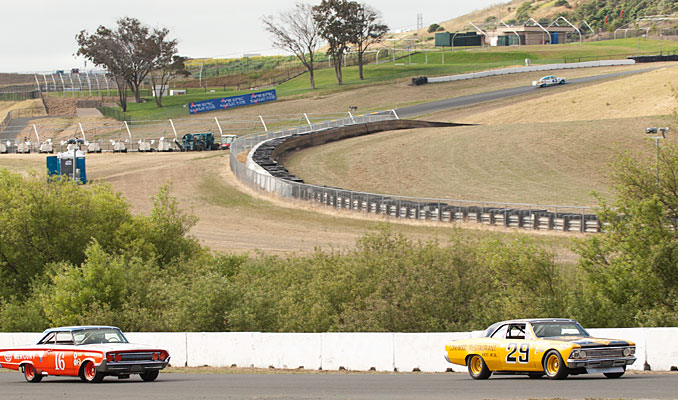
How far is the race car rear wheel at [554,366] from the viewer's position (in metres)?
14.9

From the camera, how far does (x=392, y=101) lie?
363 ft

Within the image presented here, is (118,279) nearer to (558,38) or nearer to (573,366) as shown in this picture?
(573,366)

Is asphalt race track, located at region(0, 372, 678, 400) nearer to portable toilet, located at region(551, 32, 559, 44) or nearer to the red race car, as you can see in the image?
the red race car

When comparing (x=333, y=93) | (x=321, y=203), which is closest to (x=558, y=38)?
(x=333, y=93)

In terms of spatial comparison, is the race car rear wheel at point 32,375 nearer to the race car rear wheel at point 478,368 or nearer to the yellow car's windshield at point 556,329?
the race car rear wheel at point 478,368

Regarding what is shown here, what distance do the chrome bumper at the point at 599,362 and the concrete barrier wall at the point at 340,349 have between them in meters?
2.19

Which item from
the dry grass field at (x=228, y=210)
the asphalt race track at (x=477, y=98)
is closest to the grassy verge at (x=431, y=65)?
the asphalt race track at (x=477, y=98)

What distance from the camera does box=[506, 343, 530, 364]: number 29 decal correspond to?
51.4 ft

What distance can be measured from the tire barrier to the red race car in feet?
86.3

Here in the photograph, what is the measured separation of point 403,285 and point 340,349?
6797 mm

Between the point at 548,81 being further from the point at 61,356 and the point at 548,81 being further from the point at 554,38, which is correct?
the point at 61,356

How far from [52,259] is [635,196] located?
24619mm

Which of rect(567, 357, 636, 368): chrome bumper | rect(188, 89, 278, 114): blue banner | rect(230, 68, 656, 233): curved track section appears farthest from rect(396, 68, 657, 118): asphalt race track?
rect(567, 357, 636, 368): chrome bumper

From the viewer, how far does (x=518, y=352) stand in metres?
15.8
